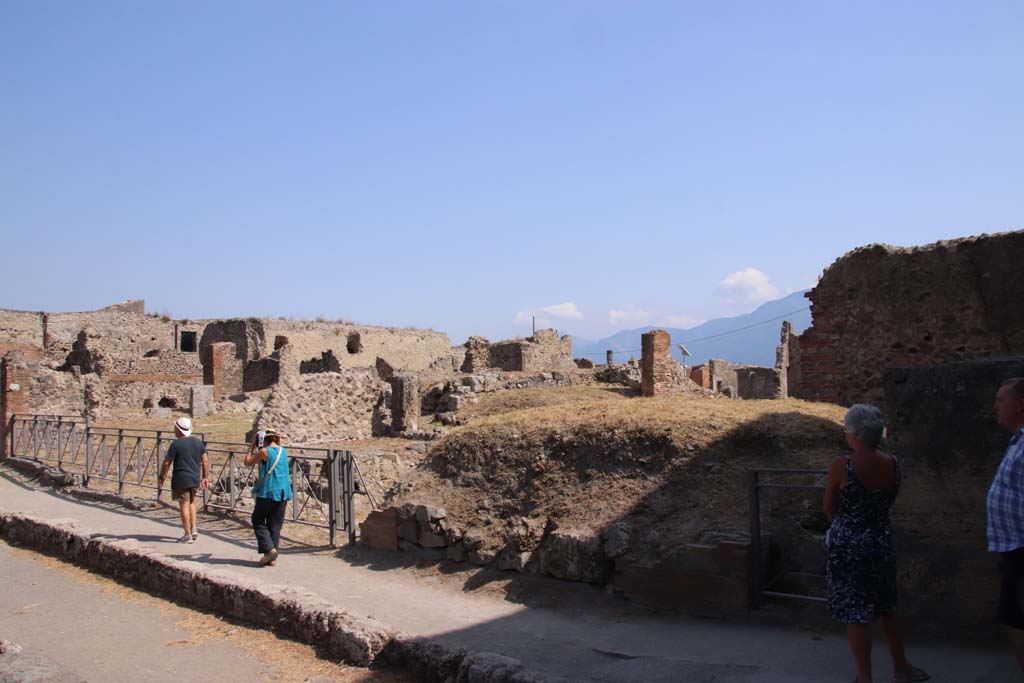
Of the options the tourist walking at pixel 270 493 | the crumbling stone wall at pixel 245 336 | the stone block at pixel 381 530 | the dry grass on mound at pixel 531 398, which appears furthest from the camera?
the crumbling stone wall at pixel 245 336

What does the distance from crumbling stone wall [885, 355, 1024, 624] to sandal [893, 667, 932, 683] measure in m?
0.81

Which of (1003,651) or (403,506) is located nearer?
(1003,651)

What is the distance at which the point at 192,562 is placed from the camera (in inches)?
357

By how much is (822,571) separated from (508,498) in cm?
336

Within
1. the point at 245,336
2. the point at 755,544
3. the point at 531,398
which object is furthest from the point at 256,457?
the point at 245,336

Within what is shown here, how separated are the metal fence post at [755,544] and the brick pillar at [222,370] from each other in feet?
94.9

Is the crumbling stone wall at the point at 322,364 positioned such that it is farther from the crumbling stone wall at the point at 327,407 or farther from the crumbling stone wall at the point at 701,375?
the crumbling stone wall at the point at 327,407

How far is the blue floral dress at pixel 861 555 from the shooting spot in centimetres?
446

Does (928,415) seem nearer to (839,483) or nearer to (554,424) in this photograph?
(839,483)

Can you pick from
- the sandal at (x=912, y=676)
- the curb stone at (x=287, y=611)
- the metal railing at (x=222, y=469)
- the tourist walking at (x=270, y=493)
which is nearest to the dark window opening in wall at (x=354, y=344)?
the metal railing at (x=222, y=469)

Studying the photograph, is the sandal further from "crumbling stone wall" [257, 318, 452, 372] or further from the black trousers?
"crumbling stone wall" [257, 318, 452, 372]

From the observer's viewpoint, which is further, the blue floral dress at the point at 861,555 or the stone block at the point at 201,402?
the stone block at the point at 201,402

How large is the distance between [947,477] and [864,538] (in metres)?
1.83

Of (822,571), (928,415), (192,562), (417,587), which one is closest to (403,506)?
(417,587)
